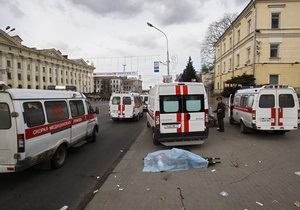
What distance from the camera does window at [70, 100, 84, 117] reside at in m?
6.97

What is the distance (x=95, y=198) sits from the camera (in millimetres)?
4059

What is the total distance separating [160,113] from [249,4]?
27.6 meters

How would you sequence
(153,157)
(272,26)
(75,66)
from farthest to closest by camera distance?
(75,66)
(272,26)
(153,157)

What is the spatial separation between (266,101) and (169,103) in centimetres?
430

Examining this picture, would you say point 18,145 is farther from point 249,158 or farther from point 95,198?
point 249,158

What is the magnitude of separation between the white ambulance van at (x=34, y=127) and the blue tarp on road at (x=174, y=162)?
2.48 m

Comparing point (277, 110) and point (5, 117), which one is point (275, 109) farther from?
point (5, 117)

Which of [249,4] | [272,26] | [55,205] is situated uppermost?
[249,4]

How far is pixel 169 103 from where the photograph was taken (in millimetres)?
7371

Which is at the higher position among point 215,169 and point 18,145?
point 18,145

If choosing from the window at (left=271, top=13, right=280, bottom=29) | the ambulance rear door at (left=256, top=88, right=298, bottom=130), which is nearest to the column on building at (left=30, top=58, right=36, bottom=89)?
the window at (left=271, top=13, right=280, bottom=29)

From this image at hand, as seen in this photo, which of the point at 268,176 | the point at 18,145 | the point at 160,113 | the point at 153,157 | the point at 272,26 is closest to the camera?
the point at 18,145

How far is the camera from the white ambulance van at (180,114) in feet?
24.1

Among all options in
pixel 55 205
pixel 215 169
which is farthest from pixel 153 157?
pixel 55 205
